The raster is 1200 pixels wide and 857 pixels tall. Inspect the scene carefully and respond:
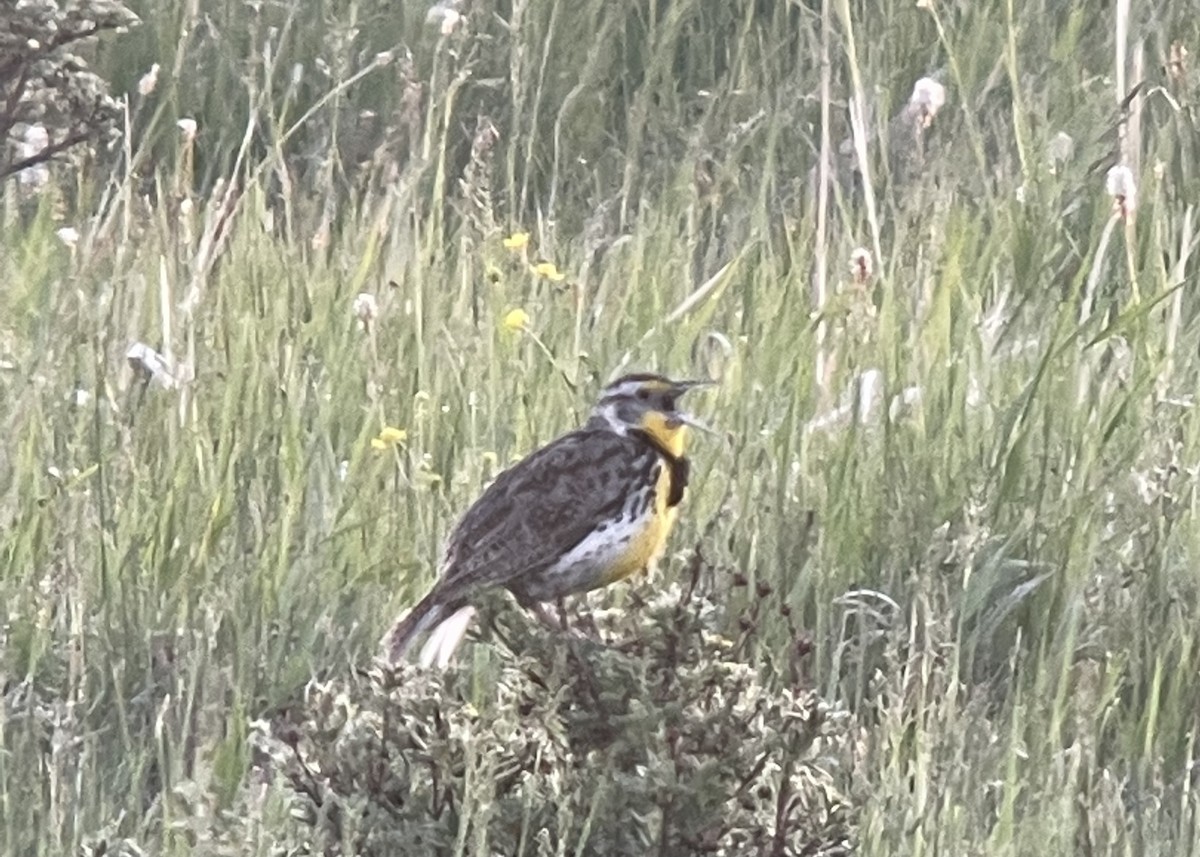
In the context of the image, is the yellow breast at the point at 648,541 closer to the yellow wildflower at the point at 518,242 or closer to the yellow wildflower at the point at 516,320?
the yellow wildflower at the point at 516,320

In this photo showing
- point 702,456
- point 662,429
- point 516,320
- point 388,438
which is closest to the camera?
point 662,429

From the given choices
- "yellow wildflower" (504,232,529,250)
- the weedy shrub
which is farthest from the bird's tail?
"yellow wildflower" (504,232,529,250)

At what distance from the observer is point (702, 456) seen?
416 cm

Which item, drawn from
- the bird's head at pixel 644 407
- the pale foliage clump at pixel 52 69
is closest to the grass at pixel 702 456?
the bird's head at pixel 644 407

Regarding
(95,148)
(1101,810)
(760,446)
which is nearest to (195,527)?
(760,446)

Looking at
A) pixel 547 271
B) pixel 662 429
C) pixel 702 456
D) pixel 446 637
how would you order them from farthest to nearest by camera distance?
pixel 547 271 < pixel 702 456 < pixel 662 429 < pixel 446 637

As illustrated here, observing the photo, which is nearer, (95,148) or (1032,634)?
(1032,634)

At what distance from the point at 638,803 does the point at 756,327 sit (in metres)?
1.94

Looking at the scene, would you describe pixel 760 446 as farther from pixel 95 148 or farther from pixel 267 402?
pixel 95 148

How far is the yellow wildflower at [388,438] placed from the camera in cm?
392

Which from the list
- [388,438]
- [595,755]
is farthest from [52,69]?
[595,755]

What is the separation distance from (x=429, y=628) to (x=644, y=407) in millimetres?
527

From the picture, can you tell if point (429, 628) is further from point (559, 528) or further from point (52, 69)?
point (52, 69)

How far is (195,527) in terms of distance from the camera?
3.77m
